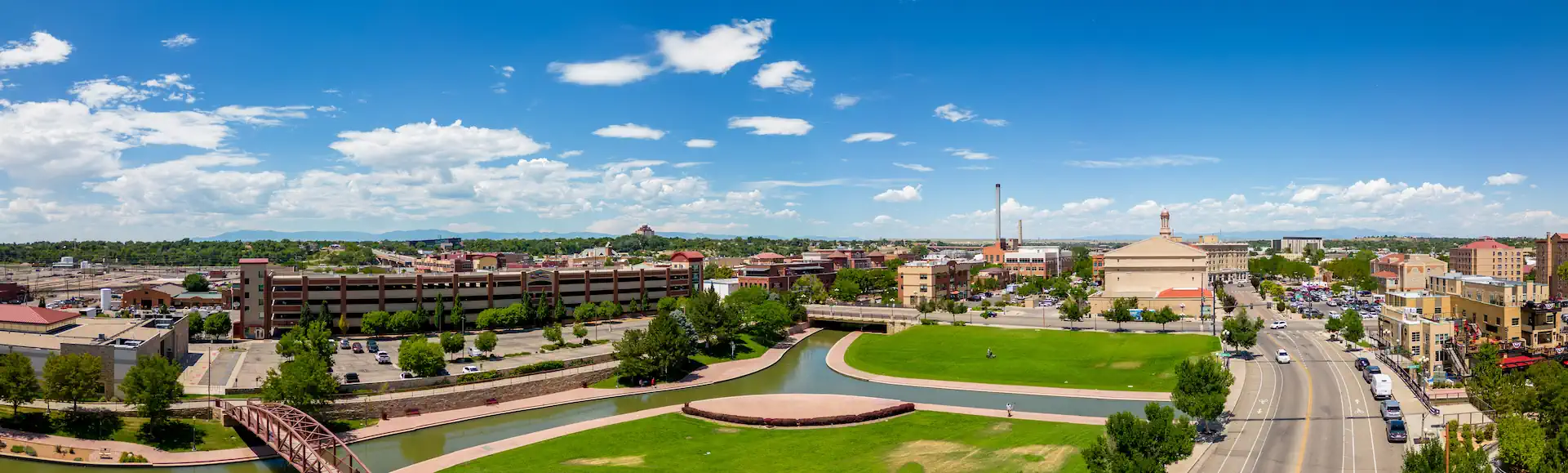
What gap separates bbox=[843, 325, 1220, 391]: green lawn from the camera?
2253 inches

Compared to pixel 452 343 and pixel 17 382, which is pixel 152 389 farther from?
pixel 452 343

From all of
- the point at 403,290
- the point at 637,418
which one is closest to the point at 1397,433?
the point at 637,418

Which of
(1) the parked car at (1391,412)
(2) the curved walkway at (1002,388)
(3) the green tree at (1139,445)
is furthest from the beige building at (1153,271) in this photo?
(3) the green tree at (1139,445)

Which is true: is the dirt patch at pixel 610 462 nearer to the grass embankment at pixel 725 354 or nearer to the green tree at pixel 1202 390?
the grass embankment at pixel 725 354

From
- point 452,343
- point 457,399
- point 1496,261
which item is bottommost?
point 457,399

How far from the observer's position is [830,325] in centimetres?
9394

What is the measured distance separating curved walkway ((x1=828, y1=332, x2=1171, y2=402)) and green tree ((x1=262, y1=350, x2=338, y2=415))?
112 feet

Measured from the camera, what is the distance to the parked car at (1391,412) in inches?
1527

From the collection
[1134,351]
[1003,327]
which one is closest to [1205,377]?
[1134,351]

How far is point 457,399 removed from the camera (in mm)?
50406

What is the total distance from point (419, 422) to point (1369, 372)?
5537 cm

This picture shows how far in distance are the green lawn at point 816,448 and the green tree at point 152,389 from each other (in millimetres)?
15989

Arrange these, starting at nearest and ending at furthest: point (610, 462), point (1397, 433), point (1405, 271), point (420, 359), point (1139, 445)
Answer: point (1139, 445) → point (1397, 433) → point (610, 462) → point (420, 359) → point (1405, 271)

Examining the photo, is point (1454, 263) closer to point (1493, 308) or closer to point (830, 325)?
point (1493, 308)
